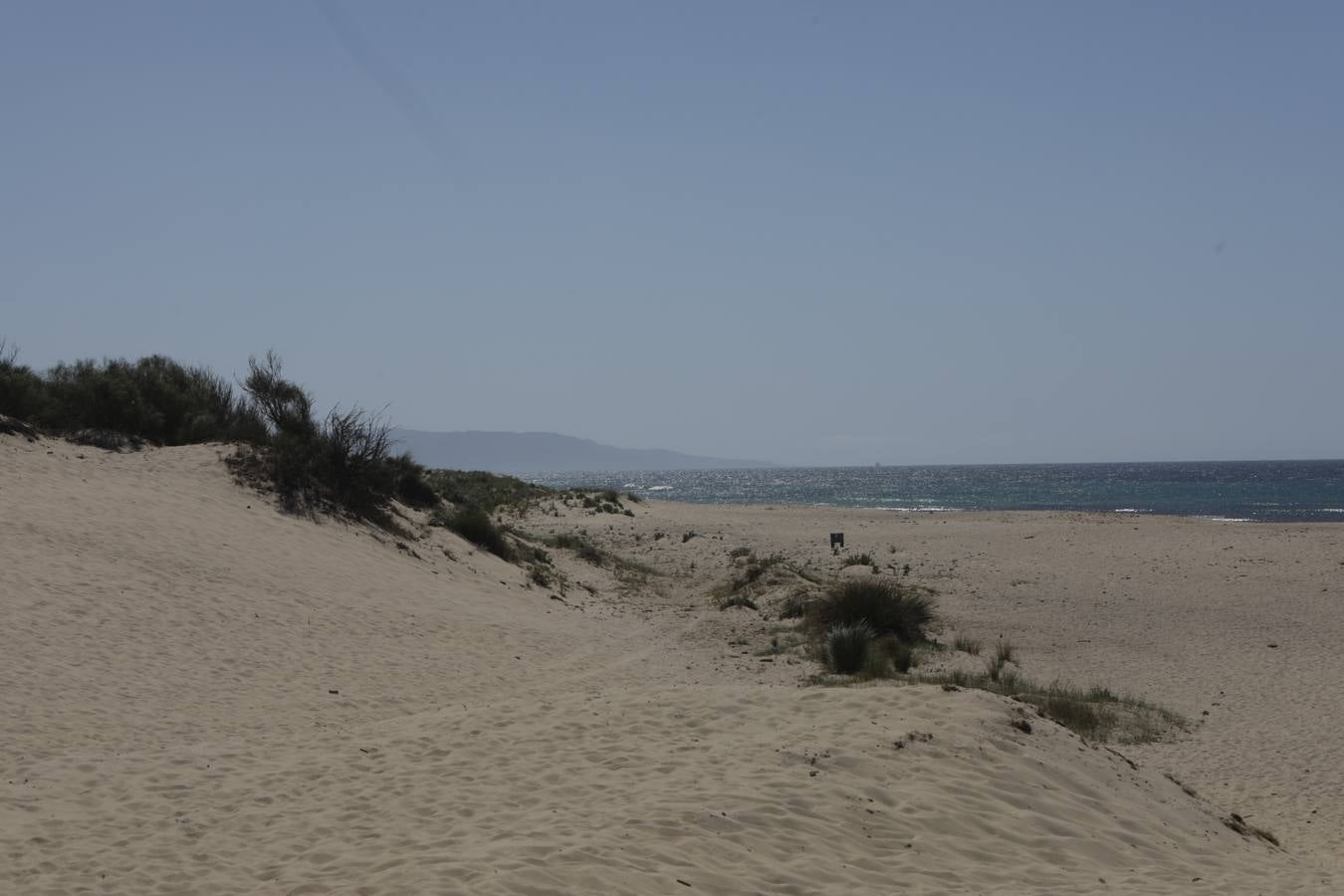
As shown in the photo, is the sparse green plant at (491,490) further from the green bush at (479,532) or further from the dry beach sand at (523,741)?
the dry beach sand at (523,741)

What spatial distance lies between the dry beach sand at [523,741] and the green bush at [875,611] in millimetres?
1596

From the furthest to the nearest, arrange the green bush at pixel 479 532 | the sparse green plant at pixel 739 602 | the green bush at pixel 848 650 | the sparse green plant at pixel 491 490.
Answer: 1. the sparse green plant at pixel 491 490
2. the green bush at pixel 479 532
3. the sparse green plant at pixel 739 602
4. the green bush at pixel 848 650

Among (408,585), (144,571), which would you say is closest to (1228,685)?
(408,585)

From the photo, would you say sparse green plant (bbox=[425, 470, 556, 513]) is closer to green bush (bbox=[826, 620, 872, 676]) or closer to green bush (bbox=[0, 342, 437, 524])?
green bush (bbox=[0, 342, 437, 524])

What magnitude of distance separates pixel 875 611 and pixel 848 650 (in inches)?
111

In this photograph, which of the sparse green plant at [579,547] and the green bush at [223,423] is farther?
the sparse green plant at [579,547]

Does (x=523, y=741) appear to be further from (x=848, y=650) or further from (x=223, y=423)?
(x=223, y=423)

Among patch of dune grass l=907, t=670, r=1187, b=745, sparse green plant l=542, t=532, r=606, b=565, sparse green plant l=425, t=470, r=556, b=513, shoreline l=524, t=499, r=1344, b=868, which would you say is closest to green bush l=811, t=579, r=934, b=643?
shoreline l=524, t=499, r=1344, b=868

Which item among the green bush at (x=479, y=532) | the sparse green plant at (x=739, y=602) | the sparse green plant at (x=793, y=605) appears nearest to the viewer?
the sparse green plant at (x=793, y=605)

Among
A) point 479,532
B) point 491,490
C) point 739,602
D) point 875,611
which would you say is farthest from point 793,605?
point 491,490

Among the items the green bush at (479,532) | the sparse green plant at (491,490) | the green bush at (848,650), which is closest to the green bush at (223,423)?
the green bush at (479,532)

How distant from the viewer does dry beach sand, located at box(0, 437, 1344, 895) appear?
7098mm

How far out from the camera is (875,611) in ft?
58.6

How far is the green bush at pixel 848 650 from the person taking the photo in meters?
15.1
